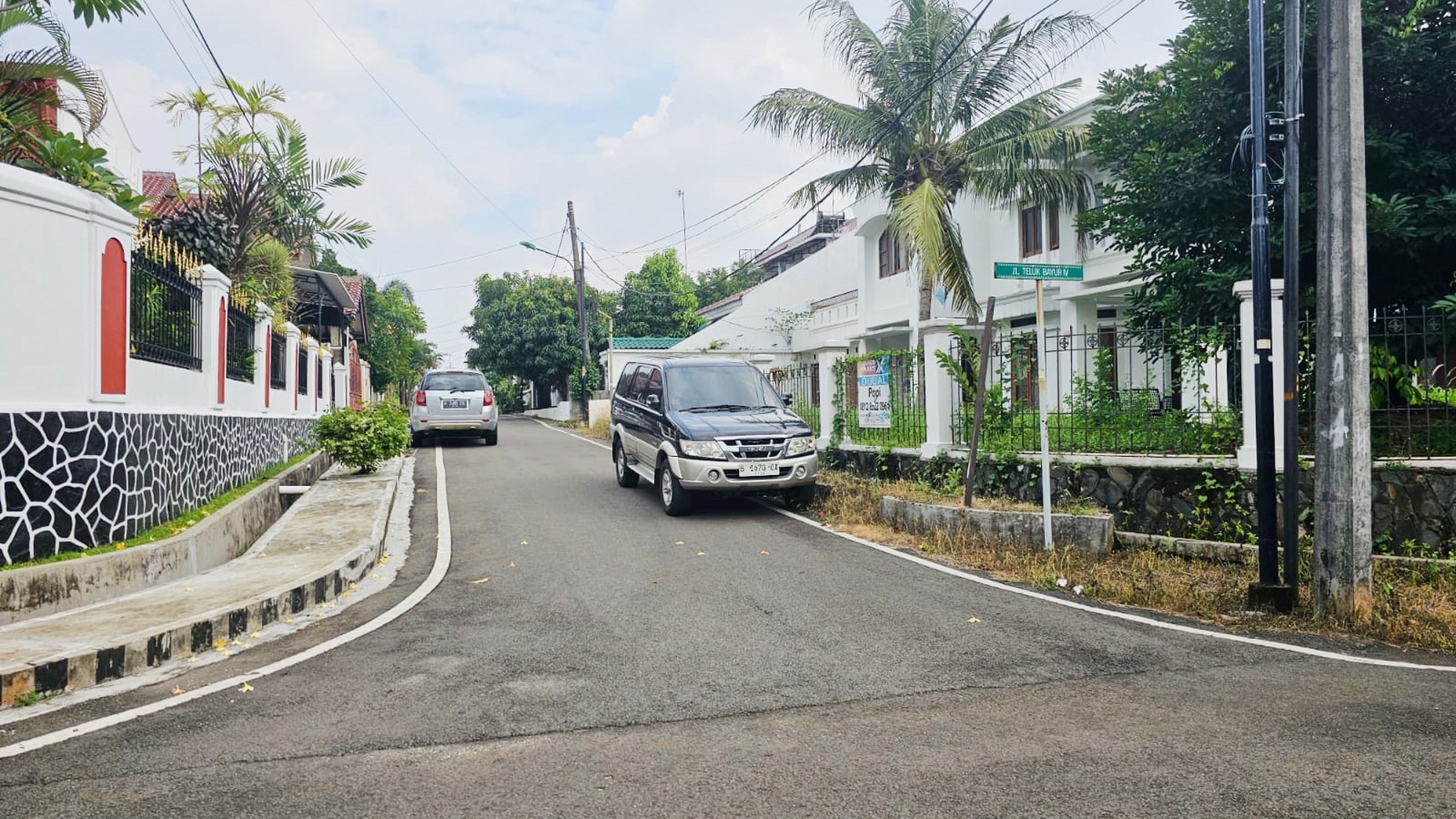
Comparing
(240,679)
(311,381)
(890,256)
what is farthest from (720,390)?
(890,256)

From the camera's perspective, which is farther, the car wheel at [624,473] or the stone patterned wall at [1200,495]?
the car wheel at [624,473]

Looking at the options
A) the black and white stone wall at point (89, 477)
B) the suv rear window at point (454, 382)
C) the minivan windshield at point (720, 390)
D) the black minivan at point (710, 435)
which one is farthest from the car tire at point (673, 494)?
the suv rear window at point (454, 382)

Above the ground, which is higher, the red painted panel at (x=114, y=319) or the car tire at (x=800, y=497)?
the red painted panel at (x=114, y=319)

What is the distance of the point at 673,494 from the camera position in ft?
36.8

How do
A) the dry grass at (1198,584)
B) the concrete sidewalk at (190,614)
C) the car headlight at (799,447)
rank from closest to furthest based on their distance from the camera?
1. the concrete sidewalk at (190,614)
2. the dry grass at (1198,584)
3. the car headlight at (799,447)

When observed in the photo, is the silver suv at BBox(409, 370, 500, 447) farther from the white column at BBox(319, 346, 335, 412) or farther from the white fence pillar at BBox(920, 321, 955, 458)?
the white fence pillar at BBox(920, 321, 955, 458)

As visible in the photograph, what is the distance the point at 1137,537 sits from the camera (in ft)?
29.9

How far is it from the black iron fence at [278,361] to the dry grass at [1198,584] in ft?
29.3

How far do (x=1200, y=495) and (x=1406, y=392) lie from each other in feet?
6.03

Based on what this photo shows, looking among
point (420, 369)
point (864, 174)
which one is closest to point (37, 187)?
point (864, 174)

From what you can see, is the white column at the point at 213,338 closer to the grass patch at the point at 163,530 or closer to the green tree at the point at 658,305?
the grass patch at the point at 163,530

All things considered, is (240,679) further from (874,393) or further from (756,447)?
(874,393)

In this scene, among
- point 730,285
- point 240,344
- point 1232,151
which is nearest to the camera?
point 1232,151

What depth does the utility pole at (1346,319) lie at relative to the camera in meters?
6.63
